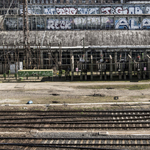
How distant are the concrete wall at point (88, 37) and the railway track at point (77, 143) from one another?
34.2 metres

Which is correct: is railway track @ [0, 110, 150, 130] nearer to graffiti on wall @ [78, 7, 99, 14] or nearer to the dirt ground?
the dirt ground

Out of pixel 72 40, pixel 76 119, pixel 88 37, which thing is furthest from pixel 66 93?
pixel 88 37

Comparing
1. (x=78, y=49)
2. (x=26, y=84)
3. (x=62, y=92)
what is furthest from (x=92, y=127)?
(x=78, y=49)

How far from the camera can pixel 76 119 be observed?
57.1ft

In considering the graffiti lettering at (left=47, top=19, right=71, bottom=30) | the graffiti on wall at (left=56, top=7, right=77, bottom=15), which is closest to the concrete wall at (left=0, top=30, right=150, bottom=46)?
the graffiti lettering at (left=47, top=19, right=71, bottom=30)

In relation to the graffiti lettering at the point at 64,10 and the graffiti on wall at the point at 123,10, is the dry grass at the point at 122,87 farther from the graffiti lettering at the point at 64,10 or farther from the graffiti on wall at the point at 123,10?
the graffiti lettering at the point at 64,10

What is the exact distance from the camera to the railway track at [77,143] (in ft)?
42.8

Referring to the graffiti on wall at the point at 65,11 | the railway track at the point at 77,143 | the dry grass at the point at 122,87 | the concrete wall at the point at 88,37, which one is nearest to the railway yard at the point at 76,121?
the railway track at the point at 77,143

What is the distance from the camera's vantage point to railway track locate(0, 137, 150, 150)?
1305cm

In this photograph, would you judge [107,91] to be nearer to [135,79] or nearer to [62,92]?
[62,92]

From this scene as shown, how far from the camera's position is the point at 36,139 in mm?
14172

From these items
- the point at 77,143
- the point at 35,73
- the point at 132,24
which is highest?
the point at 132,24

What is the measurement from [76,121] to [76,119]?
0.47 m

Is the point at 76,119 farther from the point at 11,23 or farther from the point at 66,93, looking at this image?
the point at 11,23
